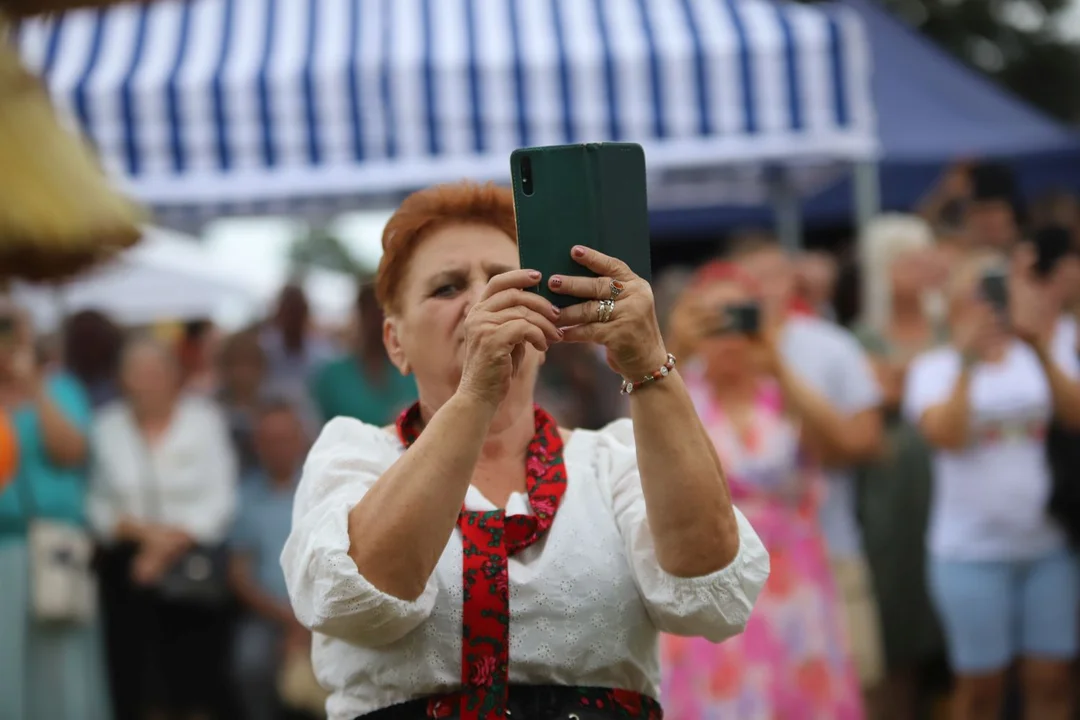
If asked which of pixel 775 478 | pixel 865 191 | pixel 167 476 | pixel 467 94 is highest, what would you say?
pixel 467 94

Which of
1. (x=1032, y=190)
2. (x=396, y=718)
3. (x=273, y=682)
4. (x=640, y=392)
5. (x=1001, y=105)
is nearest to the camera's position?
(x=640, y=392)

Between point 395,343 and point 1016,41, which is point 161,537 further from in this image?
point 1016,41

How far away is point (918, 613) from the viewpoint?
217 inches

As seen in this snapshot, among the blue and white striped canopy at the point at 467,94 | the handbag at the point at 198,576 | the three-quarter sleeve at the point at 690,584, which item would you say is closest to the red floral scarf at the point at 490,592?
the three-quarter sleeve at the point at 690,584

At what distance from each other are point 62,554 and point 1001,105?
6.61 meters

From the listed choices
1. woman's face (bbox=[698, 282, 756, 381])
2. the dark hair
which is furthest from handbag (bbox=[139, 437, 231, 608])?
woman's face (bbox=[698, 282, 756, 381])

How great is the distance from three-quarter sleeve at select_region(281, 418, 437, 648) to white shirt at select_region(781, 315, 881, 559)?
2.93m

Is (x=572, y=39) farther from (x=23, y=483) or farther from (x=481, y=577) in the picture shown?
(x=481, y=577)

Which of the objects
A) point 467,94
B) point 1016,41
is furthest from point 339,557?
point 1016,41

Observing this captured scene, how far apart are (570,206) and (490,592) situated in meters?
0.55

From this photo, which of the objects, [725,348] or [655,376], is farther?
[725,348]

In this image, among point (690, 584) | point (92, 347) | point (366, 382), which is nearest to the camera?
point (690, 584)

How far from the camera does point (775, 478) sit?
4301 millimetres

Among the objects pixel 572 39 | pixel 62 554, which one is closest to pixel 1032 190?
pixel 572 39
